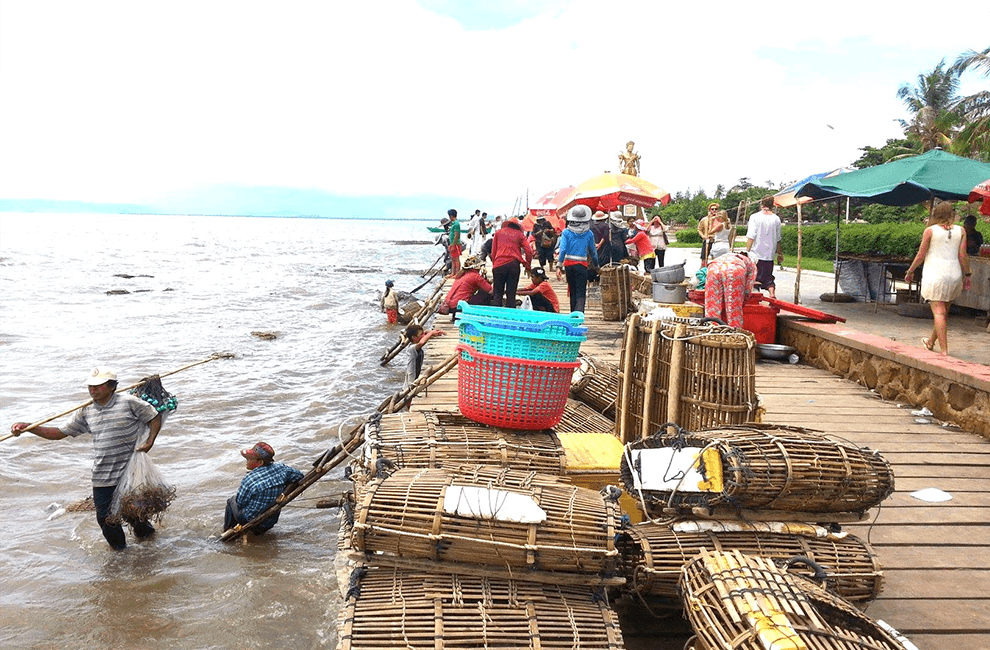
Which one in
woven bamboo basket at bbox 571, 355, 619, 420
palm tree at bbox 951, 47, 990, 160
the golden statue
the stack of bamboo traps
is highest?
palm tree at bbox 951, 47, 990, 160

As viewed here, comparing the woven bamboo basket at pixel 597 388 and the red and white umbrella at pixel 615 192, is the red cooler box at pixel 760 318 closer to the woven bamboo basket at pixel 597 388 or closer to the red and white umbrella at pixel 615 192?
the woven bamboo basket at pixel 597 388

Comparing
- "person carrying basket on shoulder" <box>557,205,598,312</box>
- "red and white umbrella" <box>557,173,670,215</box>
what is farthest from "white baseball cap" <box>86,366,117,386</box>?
"red and white umbrella" <box>557,173,670,215</box>

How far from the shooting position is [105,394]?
17.6 ft

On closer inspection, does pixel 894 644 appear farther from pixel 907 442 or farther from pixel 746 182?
pixel 746 182

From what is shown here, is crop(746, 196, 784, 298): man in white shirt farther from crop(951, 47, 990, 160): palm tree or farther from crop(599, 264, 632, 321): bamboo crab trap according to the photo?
crop(951, 47, 990, 160): palm tree

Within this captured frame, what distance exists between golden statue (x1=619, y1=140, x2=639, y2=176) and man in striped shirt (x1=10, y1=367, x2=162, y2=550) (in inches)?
598

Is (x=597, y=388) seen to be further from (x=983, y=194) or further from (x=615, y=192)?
(x=615, y=192)

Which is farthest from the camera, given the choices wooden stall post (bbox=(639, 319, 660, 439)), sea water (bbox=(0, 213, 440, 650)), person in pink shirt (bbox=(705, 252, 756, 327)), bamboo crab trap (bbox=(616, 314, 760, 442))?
person in pink shirt (bbox=(705, 252, 756, 327))

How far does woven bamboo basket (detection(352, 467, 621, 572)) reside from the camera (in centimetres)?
295

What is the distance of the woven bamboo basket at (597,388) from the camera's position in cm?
582

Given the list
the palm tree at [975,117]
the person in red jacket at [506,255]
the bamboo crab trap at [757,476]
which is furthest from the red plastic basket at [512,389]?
the palm tree at [975,117]

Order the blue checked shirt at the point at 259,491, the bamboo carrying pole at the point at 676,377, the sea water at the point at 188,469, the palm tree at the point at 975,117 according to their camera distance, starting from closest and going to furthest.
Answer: the bamboo carrying pole at the point at 676,377 → the sea water at the point at 188,469 → the blue checked shirt at the point at 259,491 → the palm tree at the point at 975,117

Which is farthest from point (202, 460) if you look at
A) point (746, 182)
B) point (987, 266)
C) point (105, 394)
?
point (746, 182)

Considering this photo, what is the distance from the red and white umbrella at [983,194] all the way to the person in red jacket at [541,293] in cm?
539
